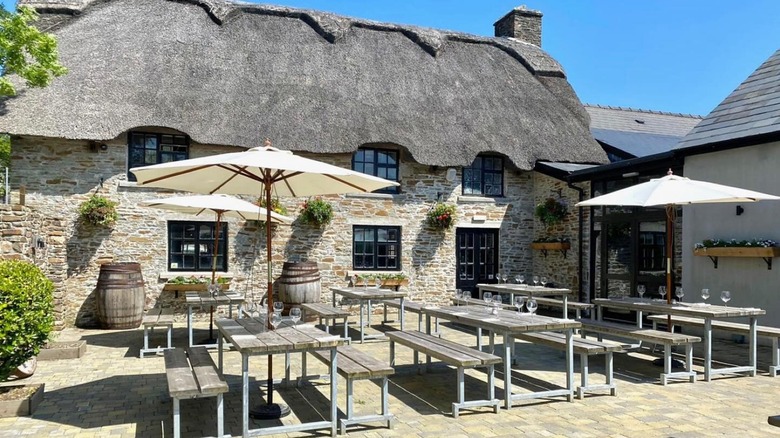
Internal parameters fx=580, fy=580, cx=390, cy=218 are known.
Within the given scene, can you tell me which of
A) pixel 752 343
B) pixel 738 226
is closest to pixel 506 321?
pixel 752 343

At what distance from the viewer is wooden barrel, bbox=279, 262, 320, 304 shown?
9.73m

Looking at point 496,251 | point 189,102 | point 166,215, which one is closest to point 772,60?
point 496,251

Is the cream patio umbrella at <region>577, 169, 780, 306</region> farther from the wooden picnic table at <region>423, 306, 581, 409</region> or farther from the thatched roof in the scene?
the thatched roof

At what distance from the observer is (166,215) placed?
10117 mm

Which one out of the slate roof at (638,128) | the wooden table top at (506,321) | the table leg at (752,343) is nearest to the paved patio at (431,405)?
the table leg at (752,343)

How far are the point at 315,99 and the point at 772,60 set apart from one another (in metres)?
7.87

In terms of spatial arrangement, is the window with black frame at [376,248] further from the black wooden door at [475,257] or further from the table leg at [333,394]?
the table leg at [333,394]

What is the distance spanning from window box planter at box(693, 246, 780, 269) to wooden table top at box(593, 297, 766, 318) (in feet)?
4.19

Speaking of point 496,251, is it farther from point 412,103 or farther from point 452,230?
point 412,103

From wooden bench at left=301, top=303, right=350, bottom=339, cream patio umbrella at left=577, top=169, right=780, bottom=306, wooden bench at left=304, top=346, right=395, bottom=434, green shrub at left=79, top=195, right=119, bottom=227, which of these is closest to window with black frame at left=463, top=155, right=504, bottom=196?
wooden bench at left=301, top=303, right=350, bottom=339

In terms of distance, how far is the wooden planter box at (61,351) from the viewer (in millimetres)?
6750

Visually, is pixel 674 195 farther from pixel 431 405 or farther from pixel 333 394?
pixel 333 394

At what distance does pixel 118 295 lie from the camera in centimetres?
906

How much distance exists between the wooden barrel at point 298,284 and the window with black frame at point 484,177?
3868 mm
